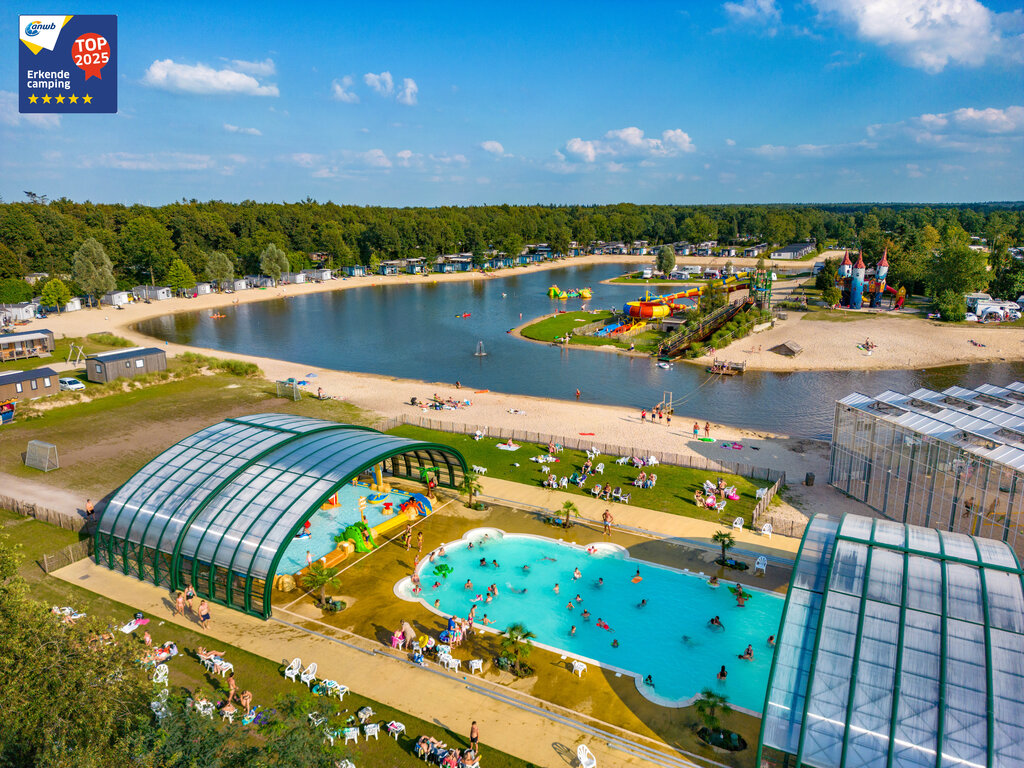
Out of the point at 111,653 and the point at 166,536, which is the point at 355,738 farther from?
the point at 166,536

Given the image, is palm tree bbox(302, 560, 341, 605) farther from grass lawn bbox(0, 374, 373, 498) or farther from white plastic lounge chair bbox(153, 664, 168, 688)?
grass lawn bbox(0, 374, 373, 498)

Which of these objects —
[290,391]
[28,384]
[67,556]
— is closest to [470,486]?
[67,556]

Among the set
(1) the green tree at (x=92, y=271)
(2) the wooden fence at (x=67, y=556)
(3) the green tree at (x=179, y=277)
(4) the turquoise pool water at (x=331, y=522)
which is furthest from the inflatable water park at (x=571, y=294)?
(2) the wooden fence at (x=67, y=556)

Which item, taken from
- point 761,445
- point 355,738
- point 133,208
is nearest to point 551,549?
point 355,738

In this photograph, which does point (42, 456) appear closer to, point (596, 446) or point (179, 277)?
point (596, 446)

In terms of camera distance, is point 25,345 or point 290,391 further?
point 25,345

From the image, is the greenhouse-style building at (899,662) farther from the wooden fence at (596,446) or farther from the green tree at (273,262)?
the green tree at (273,262)

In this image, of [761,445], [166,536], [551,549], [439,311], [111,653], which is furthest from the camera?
[439,311]
